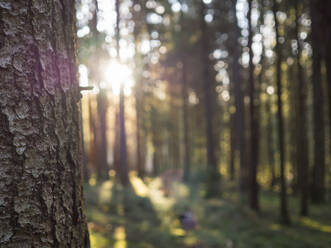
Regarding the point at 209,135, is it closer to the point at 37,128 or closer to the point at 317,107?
the point at 317,107

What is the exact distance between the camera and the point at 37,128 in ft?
3.72

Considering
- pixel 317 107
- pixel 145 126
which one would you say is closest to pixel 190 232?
pixel 317 107

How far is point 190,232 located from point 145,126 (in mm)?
14799

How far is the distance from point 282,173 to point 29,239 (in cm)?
1035

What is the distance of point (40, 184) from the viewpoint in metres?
1.13

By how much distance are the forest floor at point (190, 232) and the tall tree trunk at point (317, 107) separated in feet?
5.08

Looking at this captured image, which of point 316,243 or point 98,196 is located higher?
point 98,196

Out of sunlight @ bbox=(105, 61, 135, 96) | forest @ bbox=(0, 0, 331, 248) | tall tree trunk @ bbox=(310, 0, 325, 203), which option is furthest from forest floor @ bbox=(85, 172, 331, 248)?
sunlight @ bbox=(105, 61, 135, 96)

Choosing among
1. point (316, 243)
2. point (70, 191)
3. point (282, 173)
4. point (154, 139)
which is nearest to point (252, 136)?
point (282, 173)

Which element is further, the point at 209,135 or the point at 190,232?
the point at 209,135

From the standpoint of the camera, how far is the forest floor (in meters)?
7.50

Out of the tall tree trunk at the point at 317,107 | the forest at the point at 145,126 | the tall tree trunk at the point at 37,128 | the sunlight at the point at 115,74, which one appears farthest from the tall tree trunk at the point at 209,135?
the tall tree trunk at the point at 37,128

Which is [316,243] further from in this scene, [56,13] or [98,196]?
[56,13]

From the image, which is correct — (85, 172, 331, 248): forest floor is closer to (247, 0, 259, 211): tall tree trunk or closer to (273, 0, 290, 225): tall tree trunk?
(273, 0, 290, 225): tall tree trunk
